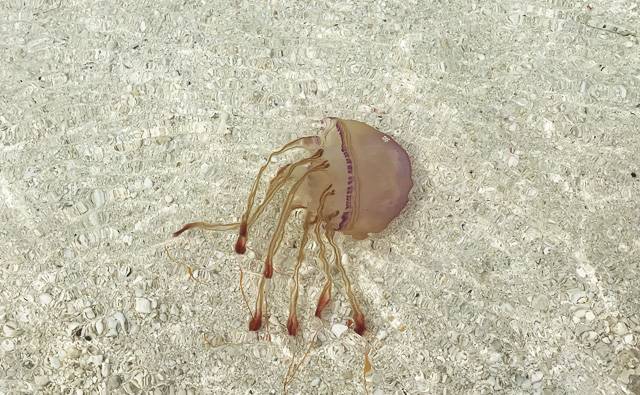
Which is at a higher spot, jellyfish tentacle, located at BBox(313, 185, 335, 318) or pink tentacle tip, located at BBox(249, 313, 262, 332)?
jellyfish tentacle, located at BBox(313, 185, 335, 318)

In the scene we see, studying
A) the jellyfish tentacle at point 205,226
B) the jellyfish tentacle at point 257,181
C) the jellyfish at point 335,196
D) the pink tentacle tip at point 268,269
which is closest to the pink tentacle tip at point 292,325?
the jellyfish at point 335,196

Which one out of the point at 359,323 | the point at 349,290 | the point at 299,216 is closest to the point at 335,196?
the point at 299,216

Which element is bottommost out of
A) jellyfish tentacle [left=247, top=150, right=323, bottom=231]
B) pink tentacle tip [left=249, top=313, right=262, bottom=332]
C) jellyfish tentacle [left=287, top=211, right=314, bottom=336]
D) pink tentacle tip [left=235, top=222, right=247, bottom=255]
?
pink tentacle tip [left=249, top=313, right=262, bottom=332]

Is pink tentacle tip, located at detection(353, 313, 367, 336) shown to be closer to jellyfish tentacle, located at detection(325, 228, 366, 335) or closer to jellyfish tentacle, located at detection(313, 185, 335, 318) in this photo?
jellyfish tentacle, located at detection(325, 228, 366, 335)

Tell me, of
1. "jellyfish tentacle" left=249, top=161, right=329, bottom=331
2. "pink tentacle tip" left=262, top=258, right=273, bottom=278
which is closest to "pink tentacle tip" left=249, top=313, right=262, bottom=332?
"jellyfish tentacle" left=249, top=161, right=329, bottom=331

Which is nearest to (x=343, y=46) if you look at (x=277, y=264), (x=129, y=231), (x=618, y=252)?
(x=277, y=264)

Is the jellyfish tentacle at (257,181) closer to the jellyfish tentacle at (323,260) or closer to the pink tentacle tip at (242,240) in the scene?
the pink tentacle tip at (242,240)

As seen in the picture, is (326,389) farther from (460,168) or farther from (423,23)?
(423,23)
